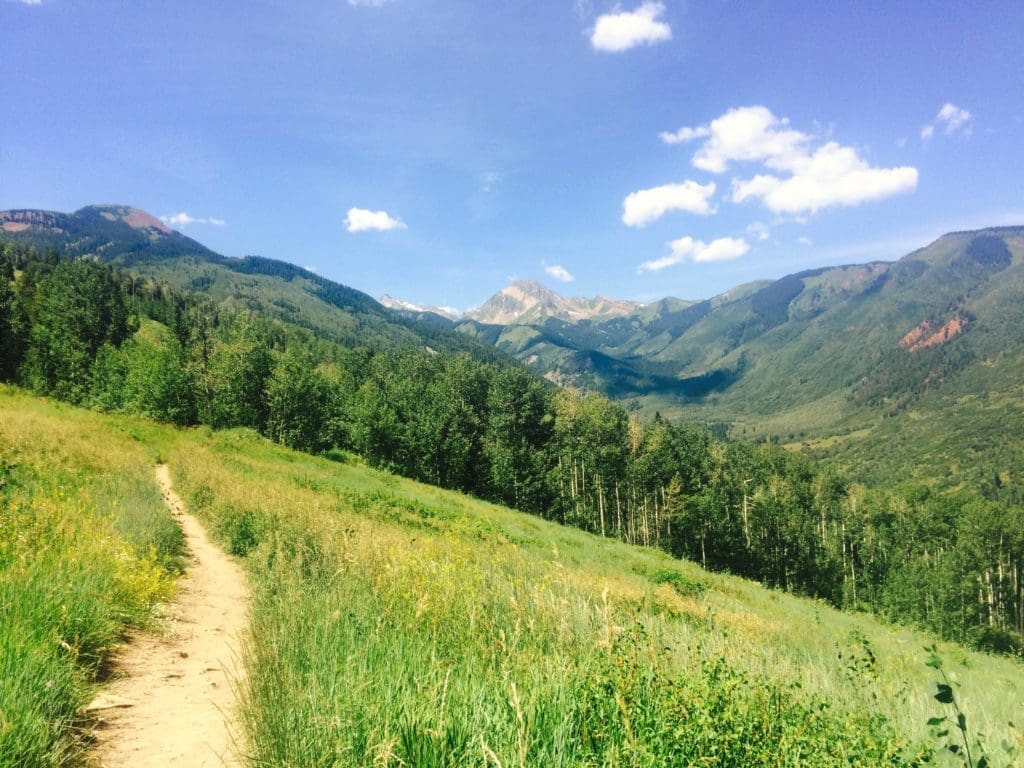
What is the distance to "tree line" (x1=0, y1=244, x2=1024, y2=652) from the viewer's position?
57906mm

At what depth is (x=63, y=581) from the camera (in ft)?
17.8

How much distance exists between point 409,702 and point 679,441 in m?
74.6

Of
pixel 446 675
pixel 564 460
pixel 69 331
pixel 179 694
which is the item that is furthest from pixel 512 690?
pixel 69 331

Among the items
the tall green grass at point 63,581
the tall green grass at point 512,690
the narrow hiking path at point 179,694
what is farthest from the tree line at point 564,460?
the tall green grass at point 512,690

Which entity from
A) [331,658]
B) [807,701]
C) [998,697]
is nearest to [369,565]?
[331,658]

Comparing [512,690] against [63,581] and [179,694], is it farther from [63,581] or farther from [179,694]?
[63,581]

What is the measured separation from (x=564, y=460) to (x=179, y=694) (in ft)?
200

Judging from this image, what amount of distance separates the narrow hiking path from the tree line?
4734 cm

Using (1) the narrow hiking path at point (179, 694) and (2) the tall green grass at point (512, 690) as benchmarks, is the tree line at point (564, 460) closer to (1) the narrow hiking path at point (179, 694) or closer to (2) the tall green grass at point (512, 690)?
(1) the narrow hiking path at point (179, 694)

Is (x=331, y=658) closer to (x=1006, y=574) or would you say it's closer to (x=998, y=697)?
(x=998, y=697)

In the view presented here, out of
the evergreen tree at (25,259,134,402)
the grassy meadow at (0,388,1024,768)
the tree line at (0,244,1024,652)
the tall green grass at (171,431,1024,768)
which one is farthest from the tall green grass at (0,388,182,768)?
the evergreen tree at (25,259,134,402)

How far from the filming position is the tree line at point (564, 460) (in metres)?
57.9

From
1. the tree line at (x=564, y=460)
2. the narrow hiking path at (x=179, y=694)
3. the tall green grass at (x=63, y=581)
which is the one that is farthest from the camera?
the tree line at (x=564, y=460)

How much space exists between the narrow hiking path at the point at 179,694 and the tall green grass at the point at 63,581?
258 mm
